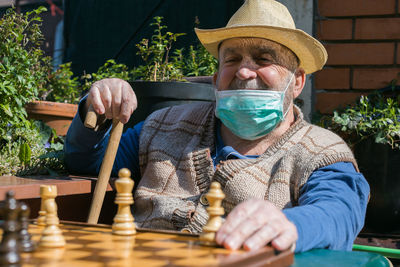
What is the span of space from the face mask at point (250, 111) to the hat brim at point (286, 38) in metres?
0.22

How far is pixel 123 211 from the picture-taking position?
1.35 m

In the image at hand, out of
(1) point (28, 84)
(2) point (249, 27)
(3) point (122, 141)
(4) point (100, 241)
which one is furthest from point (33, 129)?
(4) point (100, 241)

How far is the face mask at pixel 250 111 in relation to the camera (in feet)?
8.02

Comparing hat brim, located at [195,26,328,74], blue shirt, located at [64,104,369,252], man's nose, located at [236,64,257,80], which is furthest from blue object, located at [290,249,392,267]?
hat brim, located at [195,26,328,74]

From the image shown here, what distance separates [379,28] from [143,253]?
9.98ft

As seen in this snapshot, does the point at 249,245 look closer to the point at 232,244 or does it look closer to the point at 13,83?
the point at 232,244

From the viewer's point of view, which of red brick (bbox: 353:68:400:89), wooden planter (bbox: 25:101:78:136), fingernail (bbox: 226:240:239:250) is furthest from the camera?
wooden planter (bbox: 25:101:78:136)

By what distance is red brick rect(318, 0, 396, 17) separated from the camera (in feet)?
12.1

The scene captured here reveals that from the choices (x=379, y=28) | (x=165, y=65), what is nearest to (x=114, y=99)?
(x=165, y=65)

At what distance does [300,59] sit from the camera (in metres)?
2.63

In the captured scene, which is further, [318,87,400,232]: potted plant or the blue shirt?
[318,87,400,232]: potted plant

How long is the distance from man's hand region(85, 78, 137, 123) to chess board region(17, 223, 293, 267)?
33.6 inches

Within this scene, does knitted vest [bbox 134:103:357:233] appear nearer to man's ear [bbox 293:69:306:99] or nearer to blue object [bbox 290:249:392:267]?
man's ear [bbox 293:69:306:99]

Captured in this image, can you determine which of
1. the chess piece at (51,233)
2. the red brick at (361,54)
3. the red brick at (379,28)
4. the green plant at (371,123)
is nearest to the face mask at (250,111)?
the green plant at (371,123)
